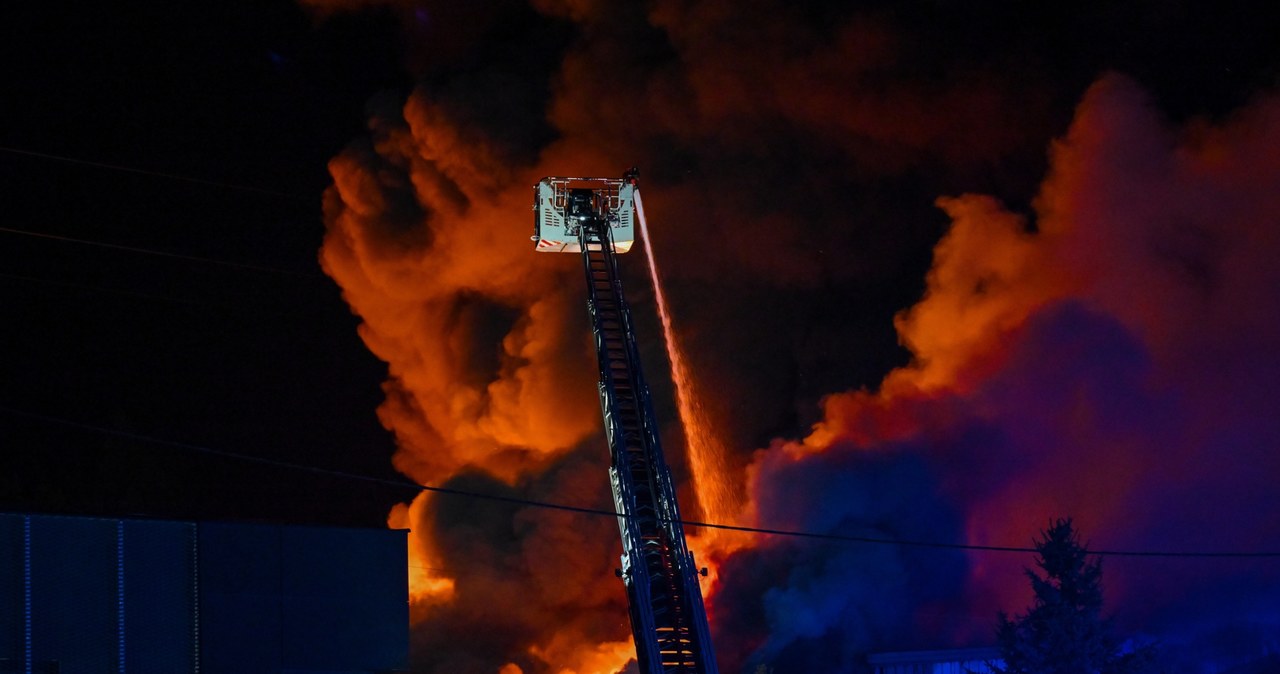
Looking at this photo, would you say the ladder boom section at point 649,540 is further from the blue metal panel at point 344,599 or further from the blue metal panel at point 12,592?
the blue metal panel at point 12,592

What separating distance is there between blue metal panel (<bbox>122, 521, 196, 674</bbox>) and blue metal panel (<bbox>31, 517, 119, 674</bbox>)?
251 mm

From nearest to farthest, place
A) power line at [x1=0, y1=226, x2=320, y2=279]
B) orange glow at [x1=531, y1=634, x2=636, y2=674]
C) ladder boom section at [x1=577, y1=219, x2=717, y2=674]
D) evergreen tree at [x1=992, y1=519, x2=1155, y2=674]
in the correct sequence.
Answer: ladder boom section at [x1=577, y1=219, x2=717, y2=674], evergreen tree at [x1=992, y1=519, x2=1155, y2=674], orange glow at [x1=531, y1=634, x2=636, y2=674], power line at [x1=0, y1=226, x2=320, y2=279]

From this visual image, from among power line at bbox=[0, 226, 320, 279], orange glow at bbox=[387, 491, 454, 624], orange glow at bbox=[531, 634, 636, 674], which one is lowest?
orange glow at bbox=[531, 634, 636, 674]

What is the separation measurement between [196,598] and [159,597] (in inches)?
24.0

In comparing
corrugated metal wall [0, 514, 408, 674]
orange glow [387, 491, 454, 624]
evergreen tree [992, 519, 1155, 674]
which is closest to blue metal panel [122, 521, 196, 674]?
corrugated metal wall [0, 514, 408, 674]

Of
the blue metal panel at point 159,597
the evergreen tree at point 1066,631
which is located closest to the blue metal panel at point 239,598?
the blue metal panel at point 159,597

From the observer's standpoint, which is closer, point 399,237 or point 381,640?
point 381,640

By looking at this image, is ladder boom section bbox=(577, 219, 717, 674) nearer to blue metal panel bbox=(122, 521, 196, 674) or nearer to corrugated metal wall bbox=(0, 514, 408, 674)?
corrugated metal wall bbox=(0, 514, 408, 674)

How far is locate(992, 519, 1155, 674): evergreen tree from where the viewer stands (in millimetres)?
30125

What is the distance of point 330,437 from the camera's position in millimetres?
51906

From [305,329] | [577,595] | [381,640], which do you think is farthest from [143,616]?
[305,329]

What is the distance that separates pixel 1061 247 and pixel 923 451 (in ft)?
23.9

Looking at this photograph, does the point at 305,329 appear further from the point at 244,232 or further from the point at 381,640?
the point at 381,640

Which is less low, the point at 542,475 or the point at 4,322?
the point at 4,322
